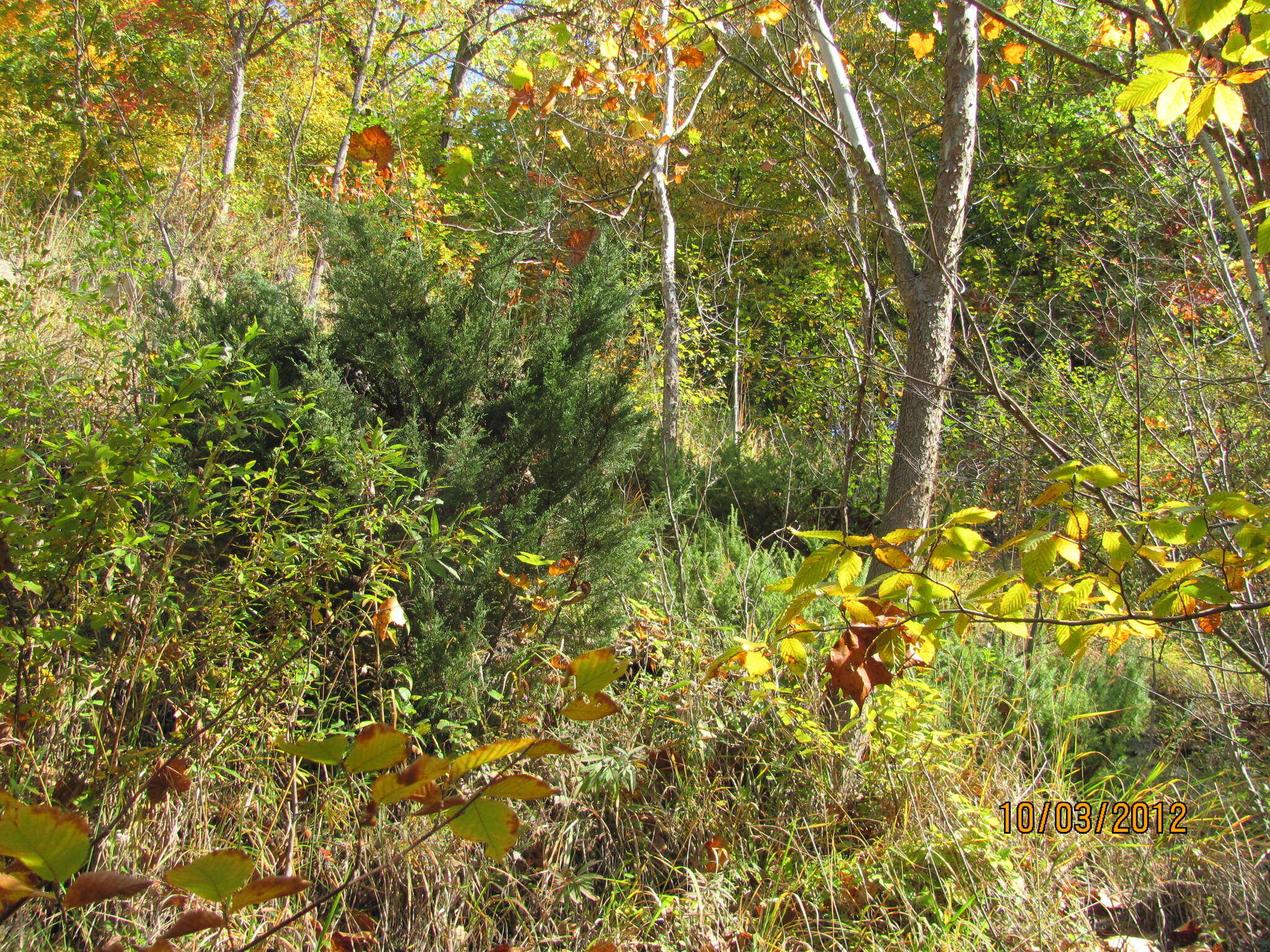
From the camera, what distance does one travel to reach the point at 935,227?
2.49 metres

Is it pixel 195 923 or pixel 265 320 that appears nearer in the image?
pixel 195 923

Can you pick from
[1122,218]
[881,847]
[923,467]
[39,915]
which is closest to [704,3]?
[923,467]

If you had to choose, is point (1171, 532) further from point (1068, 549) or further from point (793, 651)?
point (793, 651)

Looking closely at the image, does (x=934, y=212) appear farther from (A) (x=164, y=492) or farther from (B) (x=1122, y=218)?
(B) (x=1122, y=218)

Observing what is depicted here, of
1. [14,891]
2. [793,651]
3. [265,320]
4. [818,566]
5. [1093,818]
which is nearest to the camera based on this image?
[14,891]

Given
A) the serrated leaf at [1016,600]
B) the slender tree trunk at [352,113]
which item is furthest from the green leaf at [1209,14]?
the slender tree trunk at [352,113]

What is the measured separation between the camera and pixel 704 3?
4.00 meters

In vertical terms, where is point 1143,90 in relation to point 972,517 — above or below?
above

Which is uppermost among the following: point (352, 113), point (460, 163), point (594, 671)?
point (352, 113)

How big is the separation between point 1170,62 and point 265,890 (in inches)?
60.1

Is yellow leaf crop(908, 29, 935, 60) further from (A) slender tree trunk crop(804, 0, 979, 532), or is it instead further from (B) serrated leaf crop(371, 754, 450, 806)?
(B) serrated leaf crop(371, 754, 450, 806)

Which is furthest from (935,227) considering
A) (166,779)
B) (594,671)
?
(166,779)

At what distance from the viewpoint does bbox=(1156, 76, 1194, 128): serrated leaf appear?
113 cm

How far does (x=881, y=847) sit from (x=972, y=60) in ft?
8.07
